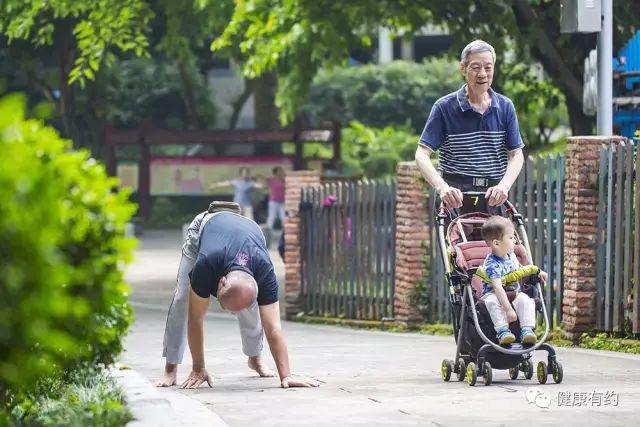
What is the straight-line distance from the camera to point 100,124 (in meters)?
46.5

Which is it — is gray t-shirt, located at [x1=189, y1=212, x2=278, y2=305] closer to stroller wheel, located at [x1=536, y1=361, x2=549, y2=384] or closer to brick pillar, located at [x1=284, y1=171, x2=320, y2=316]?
stroller wheel, located at [x1=536, y1=361, x2=549, y2=384]

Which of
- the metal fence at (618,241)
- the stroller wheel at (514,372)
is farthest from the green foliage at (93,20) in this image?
the stroller wheel at (514,372)

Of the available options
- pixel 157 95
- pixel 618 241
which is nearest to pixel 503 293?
pixel 618 241

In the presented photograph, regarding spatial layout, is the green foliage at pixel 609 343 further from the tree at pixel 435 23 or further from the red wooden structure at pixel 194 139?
the red wooden structure at pixel 194 139

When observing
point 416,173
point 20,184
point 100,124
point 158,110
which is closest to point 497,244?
point 20,184

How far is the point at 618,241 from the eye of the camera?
13.6 meters

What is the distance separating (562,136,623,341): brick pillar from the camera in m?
13.8

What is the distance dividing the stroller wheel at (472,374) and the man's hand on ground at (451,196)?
0.94m

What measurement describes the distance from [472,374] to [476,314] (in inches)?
13.6

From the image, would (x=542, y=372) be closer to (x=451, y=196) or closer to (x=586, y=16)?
(x=451, y=196)

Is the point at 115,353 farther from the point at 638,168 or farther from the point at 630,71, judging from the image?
the point at 630,71

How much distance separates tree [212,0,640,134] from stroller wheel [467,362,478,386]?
1178 centimetres

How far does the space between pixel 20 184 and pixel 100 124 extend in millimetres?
41817

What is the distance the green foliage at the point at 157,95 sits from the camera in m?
52.3
